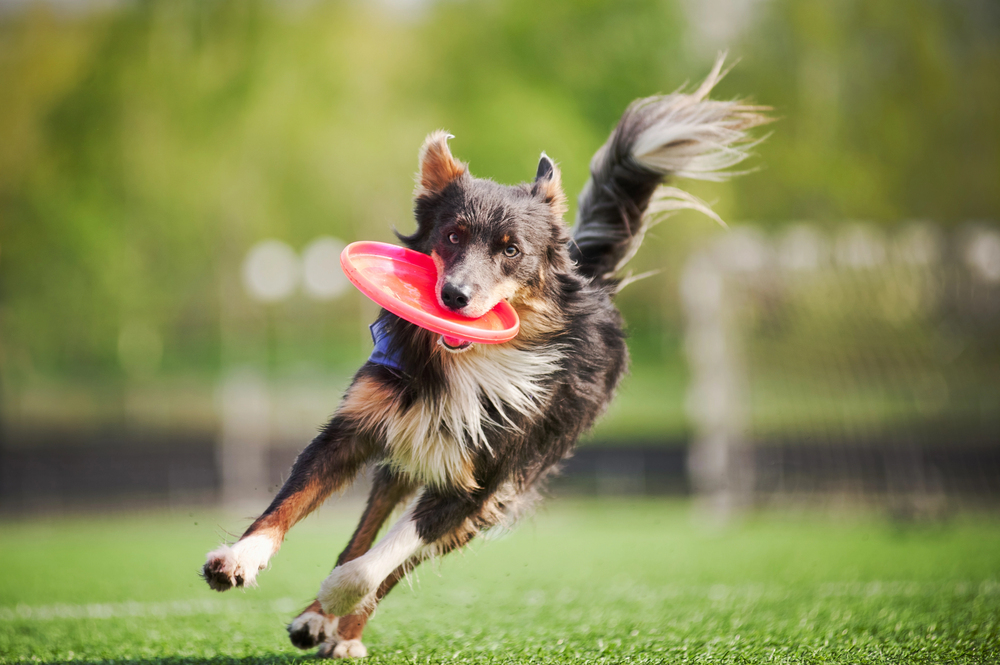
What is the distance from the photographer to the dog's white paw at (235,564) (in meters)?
3.56

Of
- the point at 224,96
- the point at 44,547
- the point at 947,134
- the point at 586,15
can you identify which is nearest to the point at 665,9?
the point at 586,15

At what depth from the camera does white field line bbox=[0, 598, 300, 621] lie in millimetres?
5715

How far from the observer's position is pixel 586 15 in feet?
73.7

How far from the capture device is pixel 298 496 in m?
3.87

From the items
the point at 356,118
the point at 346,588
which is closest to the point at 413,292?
the point at 346,588

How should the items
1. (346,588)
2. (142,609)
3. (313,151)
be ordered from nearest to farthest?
(346,588) → (142,609) → (313,151)

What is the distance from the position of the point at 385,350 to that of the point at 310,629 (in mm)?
1335

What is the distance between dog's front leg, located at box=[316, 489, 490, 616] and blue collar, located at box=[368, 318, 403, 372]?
2.06 ft

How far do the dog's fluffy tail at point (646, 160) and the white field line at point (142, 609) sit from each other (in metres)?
3.23

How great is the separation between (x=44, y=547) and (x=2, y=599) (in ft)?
13.6

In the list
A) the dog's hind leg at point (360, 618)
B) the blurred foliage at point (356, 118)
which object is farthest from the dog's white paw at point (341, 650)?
the blurred foliage at point (356, 118)

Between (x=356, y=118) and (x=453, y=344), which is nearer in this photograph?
(x=453, y=344)

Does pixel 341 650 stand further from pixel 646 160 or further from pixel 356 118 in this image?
pixel 356 118

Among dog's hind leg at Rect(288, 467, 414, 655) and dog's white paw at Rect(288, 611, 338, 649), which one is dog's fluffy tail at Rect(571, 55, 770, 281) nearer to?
dog's hind leg at Rect(288, 467, 414, 655)
